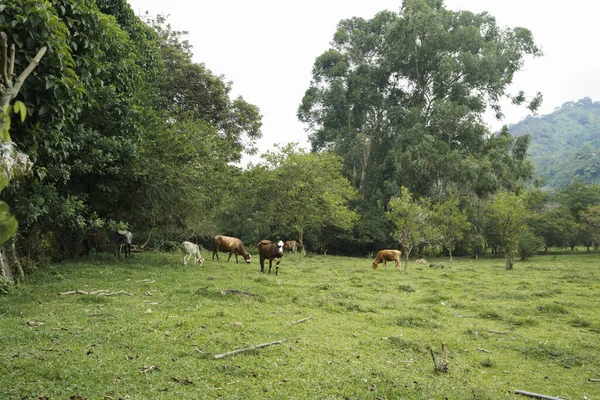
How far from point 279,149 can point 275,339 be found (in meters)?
28.1

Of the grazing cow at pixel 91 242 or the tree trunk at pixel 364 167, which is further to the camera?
the tree trunk at pixel 364 167

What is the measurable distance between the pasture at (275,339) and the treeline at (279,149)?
247 centimetres

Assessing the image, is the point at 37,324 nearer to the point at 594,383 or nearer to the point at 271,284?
the point at 271,284

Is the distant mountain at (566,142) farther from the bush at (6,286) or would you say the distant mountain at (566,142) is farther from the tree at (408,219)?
the bush at (6,286)

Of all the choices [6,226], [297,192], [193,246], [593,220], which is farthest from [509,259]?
[6,226]

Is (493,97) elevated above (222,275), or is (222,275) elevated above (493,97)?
(493,97)

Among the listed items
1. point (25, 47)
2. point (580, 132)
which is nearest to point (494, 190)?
point (25, 47)

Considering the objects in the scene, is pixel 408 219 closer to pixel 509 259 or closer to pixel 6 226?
pixel 509 259

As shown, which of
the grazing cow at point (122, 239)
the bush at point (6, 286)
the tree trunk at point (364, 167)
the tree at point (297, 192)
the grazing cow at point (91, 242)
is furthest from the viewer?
the tree trunk at point (364, 167)

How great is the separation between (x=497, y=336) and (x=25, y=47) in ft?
32.7

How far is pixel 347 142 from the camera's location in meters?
42.6

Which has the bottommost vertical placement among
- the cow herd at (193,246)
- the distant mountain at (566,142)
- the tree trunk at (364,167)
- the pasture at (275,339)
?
the pasture at (275,339)

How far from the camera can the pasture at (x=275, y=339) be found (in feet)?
16.4

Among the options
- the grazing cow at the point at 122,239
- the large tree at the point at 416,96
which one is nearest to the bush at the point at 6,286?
the grazing cow at the point at 122,239
